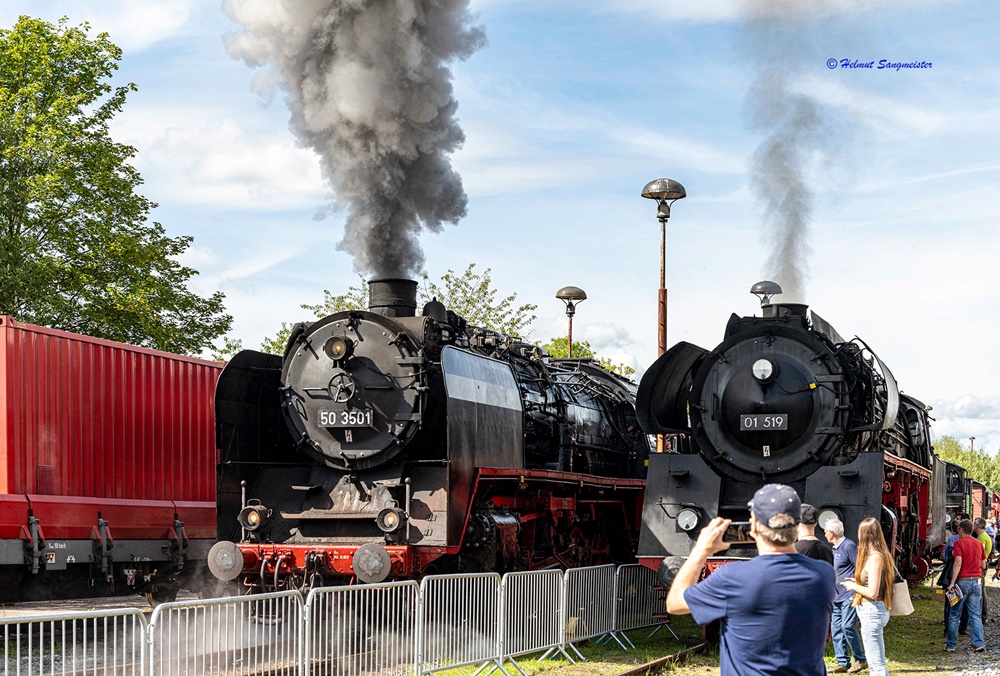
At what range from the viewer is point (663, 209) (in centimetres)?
1541

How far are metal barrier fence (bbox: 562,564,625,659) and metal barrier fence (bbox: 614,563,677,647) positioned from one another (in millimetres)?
153

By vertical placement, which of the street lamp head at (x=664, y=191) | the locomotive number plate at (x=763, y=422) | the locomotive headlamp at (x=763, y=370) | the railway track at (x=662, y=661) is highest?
the street lamp head at (x=664, y=191)

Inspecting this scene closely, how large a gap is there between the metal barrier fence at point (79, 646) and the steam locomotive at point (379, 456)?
160 cm

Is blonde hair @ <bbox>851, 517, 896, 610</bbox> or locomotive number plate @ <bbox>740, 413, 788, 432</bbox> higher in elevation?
locomotive number plate @ <bbox>740, 413, 788, 432</bbox>

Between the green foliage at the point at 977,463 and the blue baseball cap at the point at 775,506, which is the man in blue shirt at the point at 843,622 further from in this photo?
the green foliage at the point at 977,463

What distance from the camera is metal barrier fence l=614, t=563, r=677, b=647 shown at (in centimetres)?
1238

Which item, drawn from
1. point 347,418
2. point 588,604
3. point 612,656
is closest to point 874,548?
point 612,656

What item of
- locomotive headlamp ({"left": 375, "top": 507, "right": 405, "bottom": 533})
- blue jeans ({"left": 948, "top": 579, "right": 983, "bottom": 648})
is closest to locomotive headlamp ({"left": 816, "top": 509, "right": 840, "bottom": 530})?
blue jeans ({"left": 948, "top": 579, "right": 983, "bottom": 648})

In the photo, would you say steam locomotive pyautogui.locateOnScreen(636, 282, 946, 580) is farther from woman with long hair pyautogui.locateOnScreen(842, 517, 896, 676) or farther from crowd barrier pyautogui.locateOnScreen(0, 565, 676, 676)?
woman with long hair pyautogui.locateOnScreen(842, 517, 896, 676)

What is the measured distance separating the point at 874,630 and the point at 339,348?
565cm

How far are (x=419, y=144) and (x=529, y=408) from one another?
3392 mm

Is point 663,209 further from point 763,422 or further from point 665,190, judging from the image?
point 763,422

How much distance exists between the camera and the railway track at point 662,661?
985 centimetres

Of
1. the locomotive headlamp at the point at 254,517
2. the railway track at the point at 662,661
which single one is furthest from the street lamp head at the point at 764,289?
the locomotive headlamp at the point at 254,517
